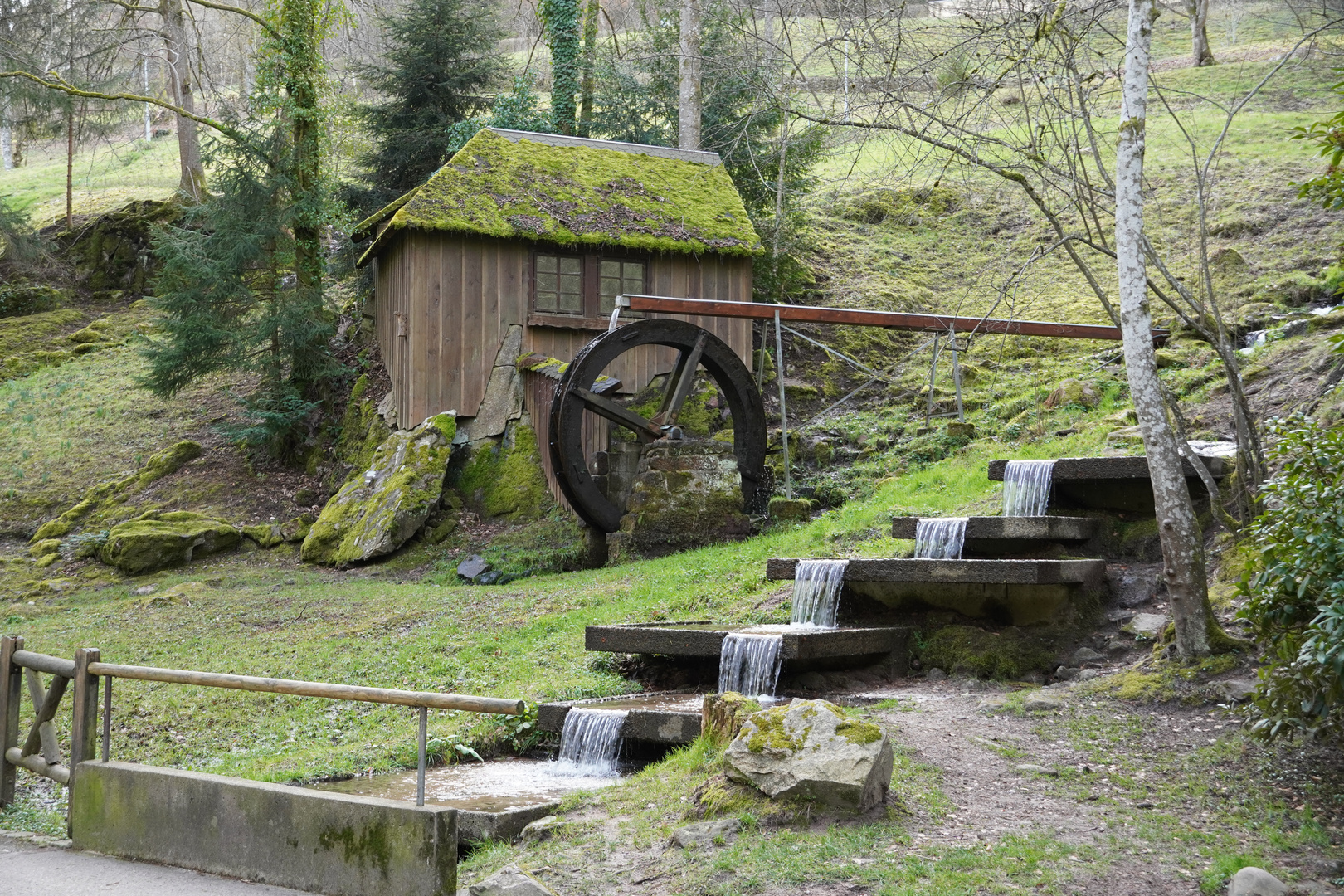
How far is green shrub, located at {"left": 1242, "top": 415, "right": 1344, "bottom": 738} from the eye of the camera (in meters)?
4.37

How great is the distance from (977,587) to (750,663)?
66.9 inches

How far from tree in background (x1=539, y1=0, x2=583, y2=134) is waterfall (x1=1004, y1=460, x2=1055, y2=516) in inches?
563

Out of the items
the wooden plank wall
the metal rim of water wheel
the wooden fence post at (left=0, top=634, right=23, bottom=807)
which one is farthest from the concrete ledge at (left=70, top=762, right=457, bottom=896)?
the wooden plank wall

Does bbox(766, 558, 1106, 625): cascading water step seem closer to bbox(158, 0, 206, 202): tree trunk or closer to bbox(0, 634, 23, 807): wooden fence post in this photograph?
bbox(0, 634, 23, 807): wooden fence post

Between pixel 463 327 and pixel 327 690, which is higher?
pixel 463 327

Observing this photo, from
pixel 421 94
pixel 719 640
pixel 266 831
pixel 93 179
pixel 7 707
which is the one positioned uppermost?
pixel 93 179

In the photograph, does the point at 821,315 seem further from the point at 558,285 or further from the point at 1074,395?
the point at 558,285

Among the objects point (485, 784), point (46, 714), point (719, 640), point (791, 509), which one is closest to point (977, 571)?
point (719, 640)

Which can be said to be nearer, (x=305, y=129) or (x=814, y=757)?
(x=814, y=757)

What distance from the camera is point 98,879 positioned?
474 centimetres

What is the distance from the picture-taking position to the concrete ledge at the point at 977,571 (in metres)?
6.98

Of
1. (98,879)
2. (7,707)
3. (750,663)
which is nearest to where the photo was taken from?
(98,879)

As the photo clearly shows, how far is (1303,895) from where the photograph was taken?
3756 mm

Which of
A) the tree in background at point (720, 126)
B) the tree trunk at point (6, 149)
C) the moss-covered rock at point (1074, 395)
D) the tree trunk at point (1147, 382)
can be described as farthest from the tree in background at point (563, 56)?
the tree trunk at point (6, 149)
